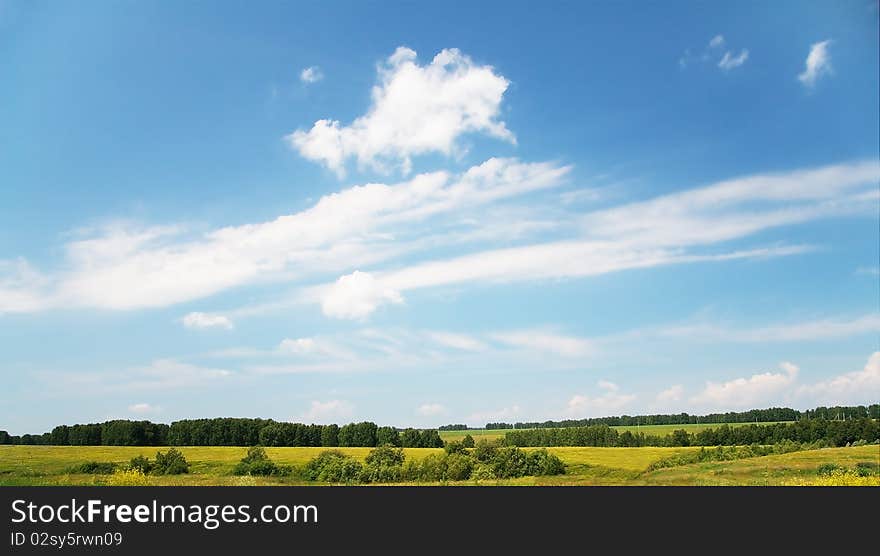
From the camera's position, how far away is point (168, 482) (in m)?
21.0

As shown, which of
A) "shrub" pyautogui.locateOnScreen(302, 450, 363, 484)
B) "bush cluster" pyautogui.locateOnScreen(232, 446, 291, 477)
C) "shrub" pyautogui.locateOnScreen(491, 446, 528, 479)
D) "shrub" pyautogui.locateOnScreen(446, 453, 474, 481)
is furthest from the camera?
"shrub" pyautogui.locateOnScreen(491, 446, 528, 479)

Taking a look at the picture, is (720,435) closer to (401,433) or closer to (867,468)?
(867,468)

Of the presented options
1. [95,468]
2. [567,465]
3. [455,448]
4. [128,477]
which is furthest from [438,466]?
[95,468]

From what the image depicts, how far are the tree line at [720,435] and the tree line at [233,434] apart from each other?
4.15 meters

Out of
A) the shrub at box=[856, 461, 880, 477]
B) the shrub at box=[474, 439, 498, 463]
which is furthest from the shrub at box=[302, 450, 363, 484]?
the shrub at box=[856, 461, 880, 477]

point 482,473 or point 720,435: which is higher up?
point 720,435

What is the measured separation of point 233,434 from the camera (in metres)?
23.6

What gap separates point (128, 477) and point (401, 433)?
8.68m

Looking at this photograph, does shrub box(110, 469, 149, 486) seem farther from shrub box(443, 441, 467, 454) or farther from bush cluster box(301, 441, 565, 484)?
shrub box(443, 441, 467, 454)

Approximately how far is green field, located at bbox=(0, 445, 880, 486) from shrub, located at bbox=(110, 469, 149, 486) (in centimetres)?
28

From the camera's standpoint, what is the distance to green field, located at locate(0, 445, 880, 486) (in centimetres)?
2120
